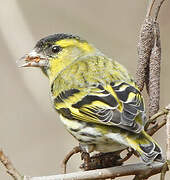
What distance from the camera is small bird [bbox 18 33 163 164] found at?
2828 mm

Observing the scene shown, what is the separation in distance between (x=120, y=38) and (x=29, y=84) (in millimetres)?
1950

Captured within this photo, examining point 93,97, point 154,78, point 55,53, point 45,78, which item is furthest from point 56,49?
point 45,78

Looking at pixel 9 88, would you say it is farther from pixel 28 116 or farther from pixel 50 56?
pixel 50 56

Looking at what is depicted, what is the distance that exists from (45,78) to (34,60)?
4.22 ft

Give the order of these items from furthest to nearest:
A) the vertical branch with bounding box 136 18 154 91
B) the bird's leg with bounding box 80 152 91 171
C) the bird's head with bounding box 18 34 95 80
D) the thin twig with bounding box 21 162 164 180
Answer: the bird's head with bounding box 18 34 95 80 < the vertical branch with bounding box 136 18 154 91 < the bird's leg with bounding box 80 152 91 171 < the thin twig with bounding box 21 162 164 180

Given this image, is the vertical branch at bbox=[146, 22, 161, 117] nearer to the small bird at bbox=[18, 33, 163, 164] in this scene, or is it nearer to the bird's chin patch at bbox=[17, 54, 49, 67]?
the small bird at bbox=[18, 33, 163, 164]

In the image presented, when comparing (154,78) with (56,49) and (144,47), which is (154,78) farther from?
(56,49)

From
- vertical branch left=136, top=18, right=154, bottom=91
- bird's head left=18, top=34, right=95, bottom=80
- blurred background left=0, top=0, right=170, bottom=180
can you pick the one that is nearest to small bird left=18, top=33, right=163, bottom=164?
bird's head left=18, top=34, right=95, bottom=80

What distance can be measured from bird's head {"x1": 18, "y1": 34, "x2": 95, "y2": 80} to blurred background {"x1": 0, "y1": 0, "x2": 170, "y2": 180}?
1.16m

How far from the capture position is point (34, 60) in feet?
12.3

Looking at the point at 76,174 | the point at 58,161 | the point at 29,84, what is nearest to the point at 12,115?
the point at 58,161

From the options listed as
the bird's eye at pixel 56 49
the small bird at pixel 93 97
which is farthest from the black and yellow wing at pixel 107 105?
the bird's eye at pixel 56 49

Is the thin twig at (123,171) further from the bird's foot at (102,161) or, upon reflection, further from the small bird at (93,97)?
the bird's foot at (102,161)

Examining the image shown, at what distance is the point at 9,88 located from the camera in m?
5.86
